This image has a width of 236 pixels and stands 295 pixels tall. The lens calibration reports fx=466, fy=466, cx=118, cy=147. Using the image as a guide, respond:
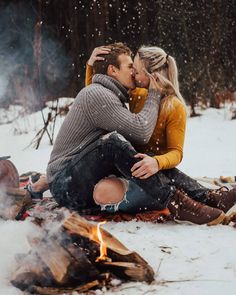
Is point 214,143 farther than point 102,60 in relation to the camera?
Yes

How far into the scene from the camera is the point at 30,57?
1101 cm

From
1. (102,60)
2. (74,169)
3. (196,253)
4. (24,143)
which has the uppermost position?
(102,60)

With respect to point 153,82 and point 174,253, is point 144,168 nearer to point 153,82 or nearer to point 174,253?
point 174,253

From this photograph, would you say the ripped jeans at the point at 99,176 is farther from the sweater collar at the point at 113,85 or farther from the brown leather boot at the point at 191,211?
the sweater collar at the point at 113,85

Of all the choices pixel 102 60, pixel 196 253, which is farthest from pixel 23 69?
pixel 196 253

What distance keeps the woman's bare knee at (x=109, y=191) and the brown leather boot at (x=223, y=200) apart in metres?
0.64

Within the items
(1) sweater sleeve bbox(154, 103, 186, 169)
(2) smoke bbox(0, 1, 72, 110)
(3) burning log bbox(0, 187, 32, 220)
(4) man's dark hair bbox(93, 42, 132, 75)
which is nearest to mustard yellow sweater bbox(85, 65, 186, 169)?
(1) sweater sleeve bbox(154, 103, 186, 169)

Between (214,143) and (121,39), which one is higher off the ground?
(121,39)

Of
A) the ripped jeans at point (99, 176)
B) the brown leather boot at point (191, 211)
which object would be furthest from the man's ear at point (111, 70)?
the brown leather boot at point (191, 211)

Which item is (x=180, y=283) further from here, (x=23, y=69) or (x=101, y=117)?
(x=23, y=69)

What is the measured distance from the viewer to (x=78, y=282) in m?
2.03

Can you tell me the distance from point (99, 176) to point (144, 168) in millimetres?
356

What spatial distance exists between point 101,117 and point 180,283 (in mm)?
1314

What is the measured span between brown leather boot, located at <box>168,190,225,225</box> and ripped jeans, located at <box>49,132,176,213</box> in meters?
0.06
